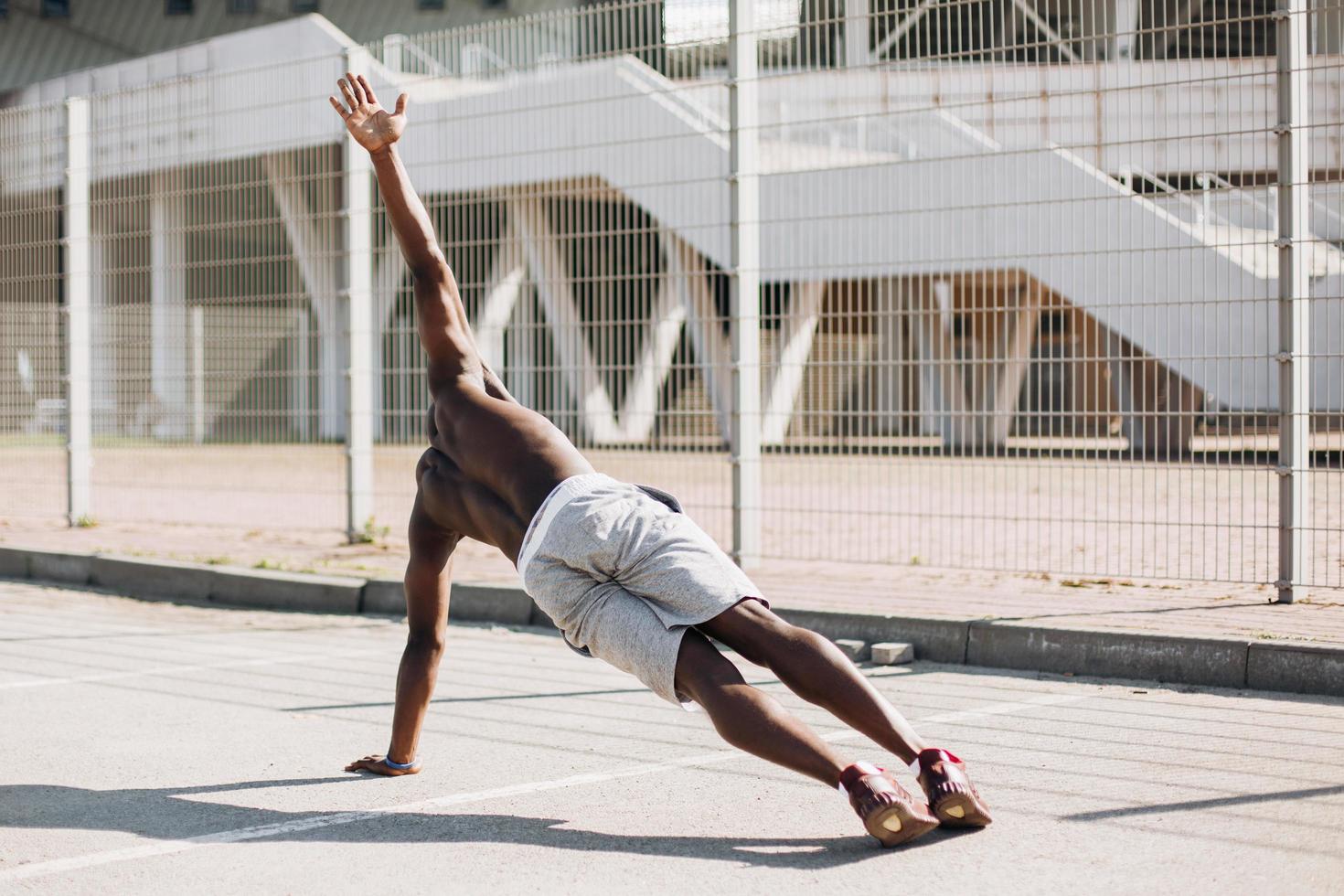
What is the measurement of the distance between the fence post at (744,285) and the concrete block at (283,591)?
7.91 feet

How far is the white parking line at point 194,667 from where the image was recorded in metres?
6.76

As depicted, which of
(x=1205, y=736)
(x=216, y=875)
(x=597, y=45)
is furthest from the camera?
(x=597, y=45)

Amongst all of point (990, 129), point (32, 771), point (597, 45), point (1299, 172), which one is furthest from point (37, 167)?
point (1299, 172)

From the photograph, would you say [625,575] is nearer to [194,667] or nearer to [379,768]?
[379,768]

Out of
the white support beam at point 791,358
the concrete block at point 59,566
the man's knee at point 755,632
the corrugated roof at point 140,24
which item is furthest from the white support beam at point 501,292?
the corrugated roof at point 140,24

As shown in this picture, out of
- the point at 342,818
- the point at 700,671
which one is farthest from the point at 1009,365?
the point at 342,818

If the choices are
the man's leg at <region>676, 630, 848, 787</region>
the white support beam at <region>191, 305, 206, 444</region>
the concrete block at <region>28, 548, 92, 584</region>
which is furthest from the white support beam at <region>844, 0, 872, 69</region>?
the concrete block at <region>28, 548, 92, 584</region>

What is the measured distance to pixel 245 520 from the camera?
1372 cm

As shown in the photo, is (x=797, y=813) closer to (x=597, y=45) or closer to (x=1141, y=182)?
(x=1141, y=182)

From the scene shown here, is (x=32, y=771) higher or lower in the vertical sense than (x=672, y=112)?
lower

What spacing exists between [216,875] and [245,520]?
10.3 metres

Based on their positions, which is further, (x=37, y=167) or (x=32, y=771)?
(x=37, y=167)

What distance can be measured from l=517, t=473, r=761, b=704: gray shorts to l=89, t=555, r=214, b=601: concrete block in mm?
6291

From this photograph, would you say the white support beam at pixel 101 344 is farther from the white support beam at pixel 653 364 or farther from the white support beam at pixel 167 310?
the white support beam at pixel 653 364
